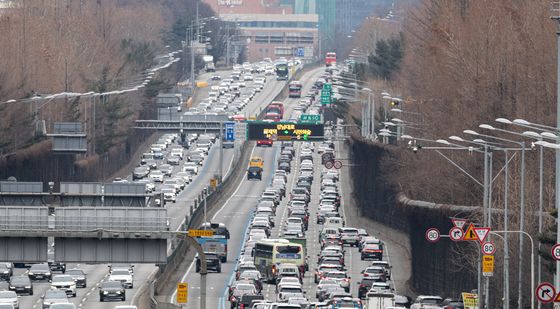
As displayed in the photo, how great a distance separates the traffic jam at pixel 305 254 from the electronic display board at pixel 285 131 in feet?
11.4

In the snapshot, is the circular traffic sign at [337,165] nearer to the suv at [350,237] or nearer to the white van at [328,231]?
the white van at [328,231]

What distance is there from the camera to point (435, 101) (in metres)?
111

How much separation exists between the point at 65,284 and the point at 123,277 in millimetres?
5180

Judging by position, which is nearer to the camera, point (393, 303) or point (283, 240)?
point (393, 303)

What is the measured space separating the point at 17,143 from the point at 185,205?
46.0ft

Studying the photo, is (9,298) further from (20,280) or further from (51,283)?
(51,283)

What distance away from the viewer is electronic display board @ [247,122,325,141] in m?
154

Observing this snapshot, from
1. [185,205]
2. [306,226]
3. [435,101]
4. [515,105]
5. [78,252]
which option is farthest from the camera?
[185,205]

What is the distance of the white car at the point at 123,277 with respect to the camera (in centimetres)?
9388

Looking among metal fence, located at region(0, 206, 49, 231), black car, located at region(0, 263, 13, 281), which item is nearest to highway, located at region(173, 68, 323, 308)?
black car, located at region(0, 263, 13, 281)

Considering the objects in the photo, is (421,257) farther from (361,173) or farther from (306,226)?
(361,173)

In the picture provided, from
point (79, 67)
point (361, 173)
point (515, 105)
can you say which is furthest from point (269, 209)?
point (79, 67)

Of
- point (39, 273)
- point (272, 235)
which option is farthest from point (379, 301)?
point (272, 235)

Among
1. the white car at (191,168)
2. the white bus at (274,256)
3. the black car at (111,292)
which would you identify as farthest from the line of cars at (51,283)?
the white car at (191,168)
